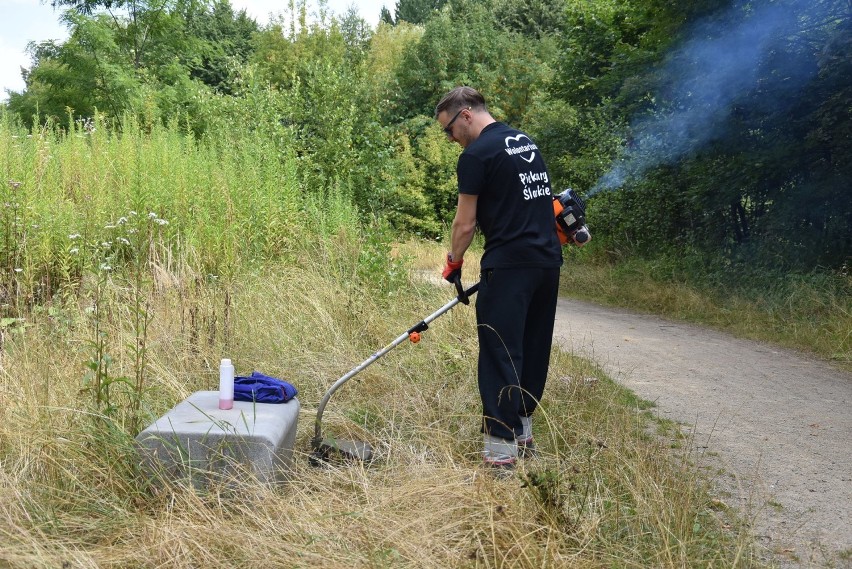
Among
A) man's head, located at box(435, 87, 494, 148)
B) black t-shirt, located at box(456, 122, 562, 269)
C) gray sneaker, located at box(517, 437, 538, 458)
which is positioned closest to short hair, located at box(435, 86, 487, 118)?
man's head, located at box(435, 87, 494, 148)

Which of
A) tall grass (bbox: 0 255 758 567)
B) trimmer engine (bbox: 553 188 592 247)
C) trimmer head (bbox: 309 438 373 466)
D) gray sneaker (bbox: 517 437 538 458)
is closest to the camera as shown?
tall grass (bbox: 0 255 758 567)

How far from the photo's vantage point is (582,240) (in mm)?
4895

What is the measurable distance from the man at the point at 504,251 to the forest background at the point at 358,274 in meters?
0.33

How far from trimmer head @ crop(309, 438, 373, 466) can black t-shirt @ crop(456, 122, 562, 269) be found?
3.66 ft

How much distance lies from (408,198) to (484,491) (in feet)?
69.0

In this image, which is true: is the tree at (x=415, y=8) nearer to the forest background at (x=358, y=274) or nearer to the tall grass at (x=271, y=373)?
the forest background at (x=358, y=274)

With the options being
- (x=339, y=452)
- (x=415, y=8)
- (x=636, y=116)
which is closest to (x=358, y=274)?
(x=339, y=452)

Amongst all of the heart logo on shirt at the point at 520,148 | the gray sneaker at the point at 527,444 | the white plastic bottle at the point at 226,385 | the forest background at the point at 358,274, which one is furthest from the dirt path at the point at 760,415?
the white plastic bottle at the point at 226,385

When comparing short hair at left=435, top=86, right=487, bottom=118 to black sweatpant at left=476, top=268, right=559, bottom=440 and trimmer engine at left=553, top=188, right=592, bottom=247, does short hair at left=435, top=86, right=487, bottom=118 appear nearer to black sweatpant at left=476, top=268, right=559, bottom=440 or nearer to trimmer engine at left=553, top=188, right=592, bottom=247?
trimmer engine at left=553, top=188, right=592, bottom=247

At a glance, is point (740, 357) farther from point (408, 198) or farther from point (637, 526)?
point (408, 198)

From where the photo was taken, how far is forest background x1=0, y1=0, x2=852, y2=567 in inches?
143

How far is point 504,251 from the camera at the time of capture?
462cm

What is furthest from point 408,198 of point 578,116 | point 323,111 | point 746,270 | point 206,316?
point 206,316

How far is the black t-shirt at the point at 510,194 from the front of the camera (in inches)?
180
